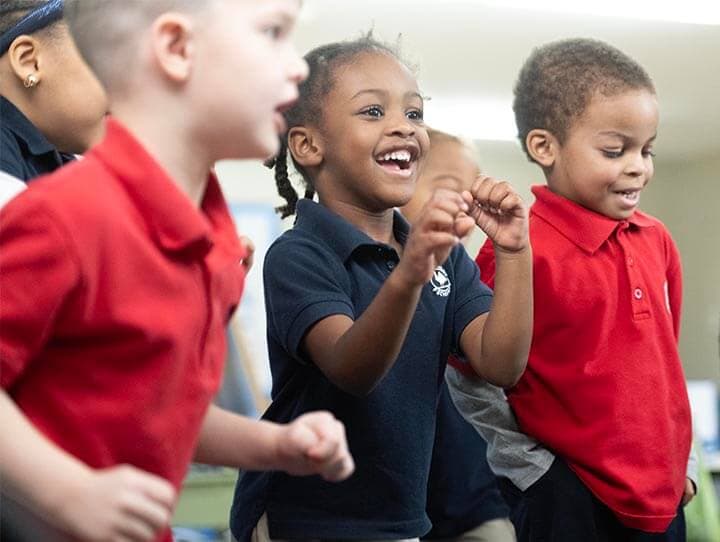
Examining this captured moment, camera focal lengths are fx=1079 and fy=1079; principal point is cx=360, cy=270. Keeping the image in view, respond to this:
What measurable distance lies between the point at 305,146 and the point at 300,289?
1.03 feet

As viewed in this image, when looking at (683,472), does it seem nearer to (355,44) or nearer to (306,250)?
(306,250)

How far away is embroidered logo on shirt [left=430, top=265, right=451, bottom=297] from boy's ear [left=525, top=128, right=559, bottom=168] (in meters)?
0.36

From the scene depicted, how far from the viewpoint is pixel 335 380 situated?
4.37 ft

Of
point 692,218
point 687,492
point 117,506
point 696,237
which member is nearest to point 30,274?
point 117,506

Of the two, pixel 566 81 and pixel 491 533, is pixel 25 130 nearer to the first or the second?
pixel 566 81

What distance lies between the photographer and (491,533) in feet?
5.98

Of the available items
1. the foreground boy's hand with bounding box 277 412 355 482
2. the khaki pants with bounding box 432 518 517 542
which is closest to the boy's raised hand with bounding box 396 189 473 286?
the foreground boy's hand with bounding box 277 412 355 482

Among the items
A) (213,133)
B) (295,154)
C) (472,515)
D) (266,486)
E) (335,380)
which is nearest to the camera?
(213,133)

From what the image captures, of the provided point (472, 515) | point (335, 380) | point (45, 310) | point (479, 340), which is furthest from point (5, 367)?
point (472, 515)

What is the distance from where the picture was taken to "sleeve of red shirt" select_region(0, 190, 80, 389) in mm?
808

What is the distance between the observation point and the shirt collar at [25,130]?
135cm

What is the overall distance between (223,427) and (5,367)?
0.90 ft

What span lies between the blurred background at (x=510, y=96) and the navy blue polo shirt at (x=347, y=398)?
85.5 inches

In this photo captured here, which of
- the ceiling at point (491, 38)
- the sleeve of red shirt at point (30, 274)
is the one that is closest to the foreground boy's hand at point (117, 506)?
the sleeve of red shirt at point (30, 274)
